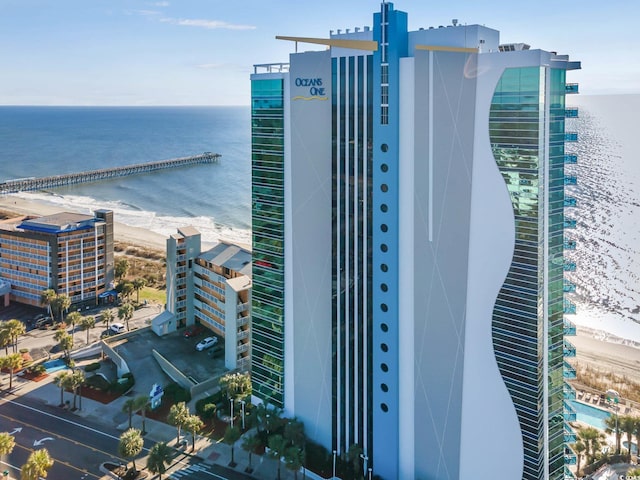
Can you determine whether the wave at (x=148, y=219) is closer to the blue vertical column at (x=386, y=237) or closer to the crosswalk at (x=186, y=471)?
the crosswalk at (x=186, y=471)

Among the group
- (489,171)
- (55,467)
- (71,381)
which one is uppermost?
(489,171)

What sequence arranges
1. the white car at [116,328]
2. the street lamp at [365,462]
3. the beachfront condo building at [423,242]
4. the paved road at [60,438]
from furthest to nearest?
the white car at [116,328] → the paved road at [60,438] → the street lamp at [365,462] → the beachfront condo building at [423,242]

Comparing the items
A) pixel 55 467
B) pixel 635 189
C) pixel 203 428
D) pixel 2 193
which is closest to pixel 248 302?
pixel 203 428

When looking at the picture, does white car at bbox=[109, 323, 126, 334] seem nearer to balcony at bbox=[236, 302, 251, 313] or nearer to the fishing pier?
balcony at bbox=[236, 302, 251, 313]

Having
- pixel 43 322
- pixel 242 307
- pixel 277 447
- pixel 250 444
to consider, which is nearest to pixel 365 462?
pixel 277 447

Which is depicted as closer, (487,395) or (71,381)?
(487,395)

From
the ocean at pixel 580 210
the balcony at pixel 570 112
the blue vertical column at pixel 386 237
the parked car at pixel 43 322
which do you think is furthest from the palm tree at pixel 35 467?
the ocean at pixel 580 210

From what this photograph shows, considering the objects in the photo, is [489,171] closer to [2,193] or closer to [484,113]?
[484,113]
